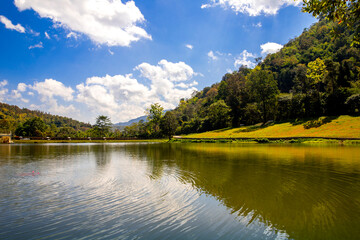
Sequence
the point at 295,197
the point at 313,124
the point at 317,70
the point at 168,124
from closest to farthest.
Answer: the point at 295,197 → the point at 317,70 → the point at 313,124 → the point at 168,124

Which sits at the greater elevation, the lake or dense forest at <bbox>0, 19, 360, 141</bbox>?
dense forest at <bbox>0, 19, 360, 141</bbox>

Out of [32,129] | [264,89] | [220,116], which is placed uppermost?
[264,89]

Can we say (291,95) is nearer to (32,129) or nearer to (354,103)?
(354,103)

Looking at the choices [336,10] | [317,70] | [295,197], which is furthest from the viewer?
[317,70]

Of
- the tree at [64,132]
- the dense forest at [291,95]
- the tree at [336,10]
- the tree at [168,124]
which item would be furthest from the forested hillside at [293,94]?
the tree at [64,132]

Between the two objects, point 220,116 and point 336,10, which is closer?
point 336,10

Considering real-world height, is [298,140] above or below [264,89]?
below

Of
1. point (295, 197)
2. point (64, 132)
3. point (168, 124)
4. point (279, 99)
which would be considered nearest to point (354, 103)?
point (279, 99)

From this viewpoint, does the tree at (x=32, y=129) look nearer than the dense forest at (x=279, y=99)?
No

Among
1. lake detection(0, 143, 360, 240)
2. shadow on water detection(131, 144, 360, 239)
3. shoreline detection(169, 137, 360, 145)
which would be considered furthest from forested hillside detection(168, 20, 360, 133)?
lake detection(0, 143, 360, 240)

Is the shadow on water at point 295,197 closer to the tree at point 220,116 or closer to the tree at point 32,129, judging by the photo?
the tree at point 220,116

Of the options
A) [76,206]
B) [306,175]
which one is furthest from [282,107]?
[76,206]

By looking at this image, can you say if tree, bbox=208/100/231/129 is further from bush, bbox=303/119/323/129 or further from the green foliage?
the green foliage

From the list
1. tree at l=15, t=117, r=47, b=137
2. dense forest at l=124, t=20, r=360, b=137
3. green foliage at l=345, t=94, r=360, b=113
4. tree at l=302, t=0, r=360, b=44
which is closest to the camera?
tree at l=302, t=0, r=360, b=44
